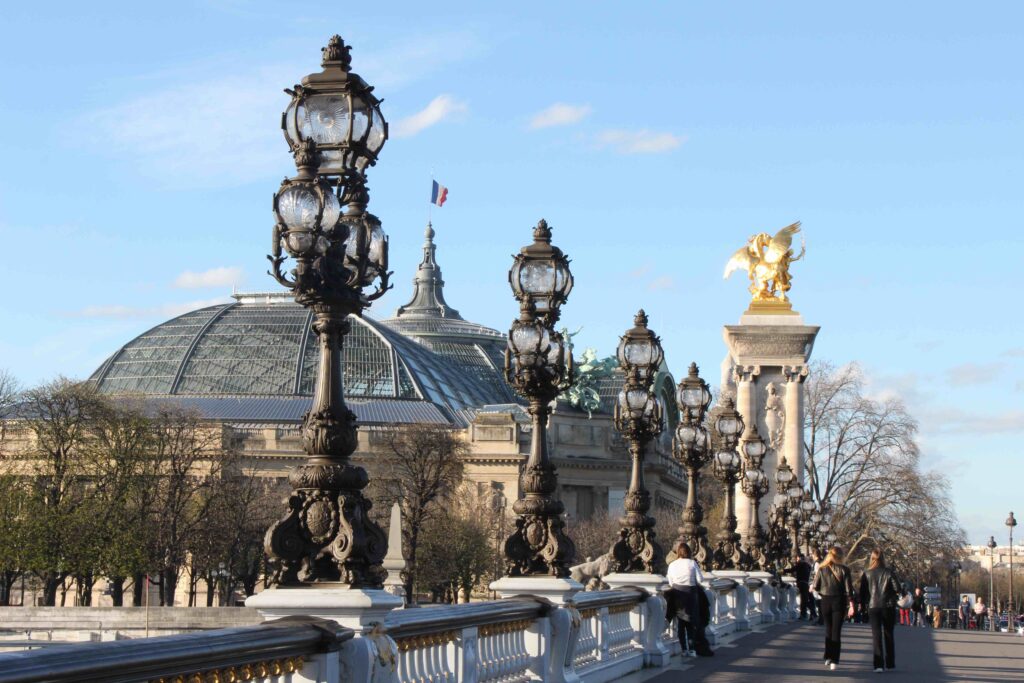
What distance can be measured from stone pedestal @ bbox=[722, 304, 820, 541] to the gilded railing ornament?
2717 mm

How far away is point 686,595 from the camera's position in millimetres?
24234

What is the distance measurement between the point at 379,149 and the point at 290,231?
1.21 metres

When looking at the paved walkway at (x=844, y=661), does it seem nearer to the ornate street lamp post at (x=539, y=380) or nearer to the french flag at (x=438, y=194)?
the ornate street lamp post at (x=539, y=380)

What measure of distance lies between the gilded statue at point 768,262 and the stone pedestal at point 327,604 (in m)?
62.8

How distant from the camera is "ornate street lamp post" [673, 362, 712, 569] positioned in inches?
1177

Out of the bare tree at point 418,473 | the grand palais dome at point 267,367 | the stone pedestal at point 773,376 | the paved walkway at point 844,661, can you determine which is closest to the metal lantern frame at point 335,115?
the paved walkway at point 844,661

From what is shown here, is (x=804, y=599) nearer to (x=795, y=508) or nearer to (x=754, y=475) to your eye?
(x=754, y=475)

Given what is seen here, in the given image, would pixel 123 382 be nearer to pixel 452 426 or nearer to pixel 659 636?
pixel 452 426

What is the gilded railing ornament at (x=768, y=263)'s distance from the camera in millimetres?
73500

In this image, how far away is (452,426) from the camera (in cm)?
13262

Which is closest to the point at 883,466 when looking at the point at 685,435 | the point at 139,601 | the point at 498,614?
the point at 139,601

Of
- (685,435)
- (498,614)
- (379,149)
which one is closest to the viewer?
(379,149)

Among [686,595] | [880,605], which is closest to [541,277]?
[686,595]

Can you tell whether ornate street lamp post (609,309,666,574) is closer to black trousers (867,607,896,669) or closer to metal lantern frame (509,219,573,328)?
black trousers (867,607,896,669)
